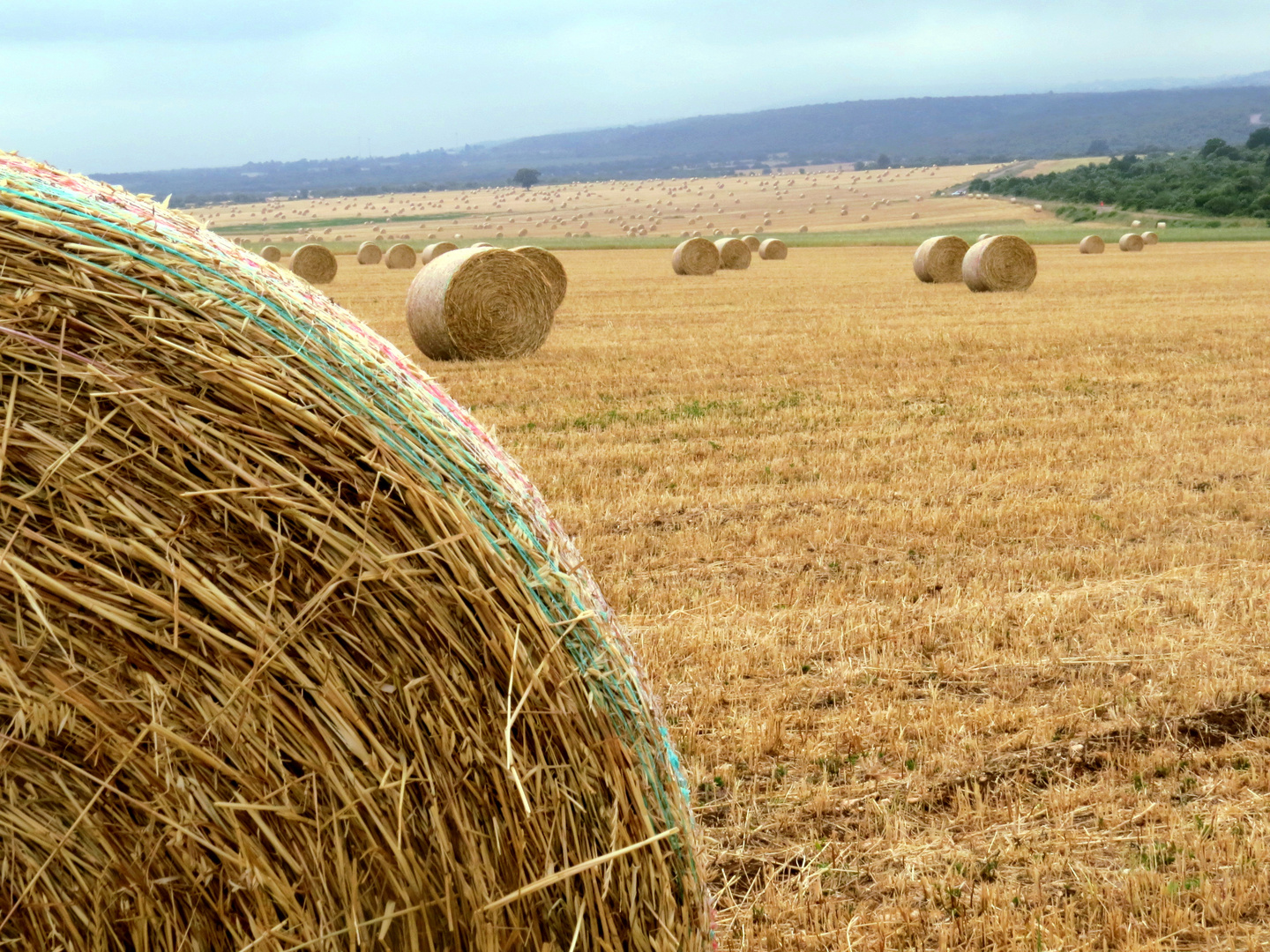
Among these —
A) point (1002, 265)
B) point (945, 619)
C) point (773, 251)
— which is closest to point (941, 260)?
point (1002, 265)

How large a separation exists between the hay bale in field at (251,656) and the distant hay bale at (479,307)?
12.9 m

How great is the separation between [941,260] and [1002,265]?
3050 millimetres

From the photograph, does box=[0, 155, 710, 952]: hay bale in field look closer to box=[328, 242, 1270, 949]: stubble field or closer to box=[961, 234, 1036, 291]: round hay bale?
box=[328, 242, 1270, 949]: stubble field

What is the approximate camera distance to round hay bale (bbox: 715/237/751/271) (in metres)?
35.8

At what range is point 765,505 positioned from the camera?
847 centimetres

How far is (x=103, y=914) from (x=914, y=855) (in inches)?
95.7

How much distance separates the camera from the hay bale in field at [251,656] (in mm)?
2514

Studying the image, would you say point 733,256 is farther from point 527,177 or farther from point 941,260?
point 527,177

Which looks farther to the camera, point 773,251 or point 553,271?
point 773,251

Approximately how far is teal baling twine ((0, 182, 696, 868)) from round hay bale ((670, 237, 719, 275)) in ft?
100

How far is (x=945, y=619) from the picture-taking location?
6129 mm

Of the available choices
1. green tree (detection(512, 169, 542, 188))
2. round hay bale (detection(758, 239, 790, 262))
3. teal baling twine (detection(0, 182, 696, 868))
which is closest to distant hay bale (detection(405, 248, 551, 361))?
teal baling twine (detection(0, 182, 696, 868))

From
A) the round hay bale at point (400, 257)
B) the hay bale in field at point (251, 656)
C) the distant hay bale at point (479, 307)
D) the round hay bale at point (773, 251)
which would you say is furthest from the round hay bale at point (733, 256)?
the hay bale in field at point (251, 656)

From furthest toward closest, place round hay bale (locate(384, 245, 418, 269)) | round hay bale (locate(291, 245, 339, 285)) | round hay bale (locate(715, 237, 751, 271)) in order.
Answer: round hay bale (locate(384, 245, 418, 269)) → round hay bale (locate(715, 237, 751, 271)) → round hay bale (locate(291, 245, 339, 285))
